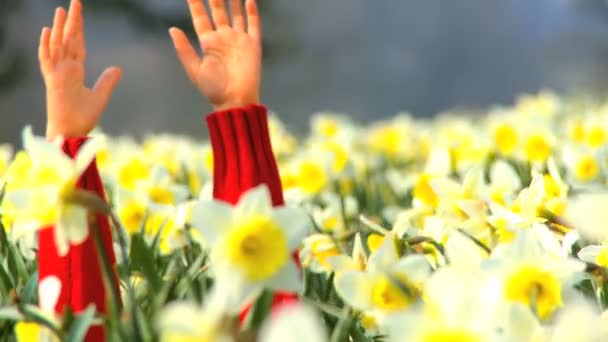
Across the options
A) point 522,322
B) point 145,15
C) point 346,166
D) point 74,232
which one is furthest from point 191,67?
point 145,15

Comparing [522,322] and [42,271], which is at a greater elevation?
[42,271]

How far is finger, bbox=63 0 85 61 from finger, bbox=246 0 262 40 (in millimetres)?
207

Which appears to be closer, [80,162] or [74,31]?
[80,162]

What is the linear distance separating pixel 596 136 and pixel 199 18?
4.93ft

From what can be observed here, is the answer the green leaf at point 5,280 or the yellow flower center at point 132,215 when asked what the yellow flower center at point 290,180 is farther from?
the green leaf at point 5,280

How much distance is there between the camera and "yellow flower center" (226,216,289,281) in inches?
31.5

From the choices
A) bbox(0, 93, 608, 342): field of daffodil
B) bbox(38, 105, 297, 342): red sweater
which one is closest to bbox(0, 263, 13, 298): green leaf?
bbox(0, 93, 608, 342): field of daffodil

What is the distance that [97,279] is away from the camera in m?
1.09

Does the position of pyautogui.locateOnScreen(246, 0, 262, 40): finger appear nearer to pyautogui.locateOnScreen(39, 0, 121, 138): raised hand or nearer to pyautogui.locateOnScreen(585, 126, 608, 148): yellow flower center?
pyautogui.locateOnScreen(39, 0, 121, 138): raised hand

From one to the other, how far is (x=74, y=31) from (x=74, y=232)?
0.44 m

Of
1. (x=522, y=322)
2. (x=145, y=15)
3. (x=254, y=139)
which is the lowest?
(x=522, y=322)

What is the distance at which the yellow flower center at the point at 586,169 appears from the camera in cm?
204

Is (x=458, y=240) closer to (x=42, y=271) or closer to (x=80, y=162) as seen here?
(x=80, y=162)

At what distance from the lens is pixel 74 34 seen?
1219 mm
